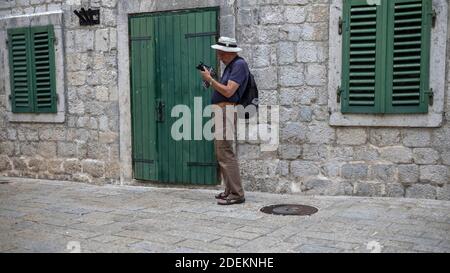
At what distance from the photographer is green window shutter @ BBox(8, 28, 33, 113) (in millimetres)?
7621

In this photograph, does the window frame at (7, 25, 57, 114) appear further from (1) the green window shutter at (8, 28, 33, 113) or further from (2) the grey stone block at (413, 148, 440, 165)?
(2) the grey stone block at (413, 148, 440, 165)

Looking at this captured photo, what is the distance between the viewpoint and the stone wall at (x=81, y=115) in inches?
277

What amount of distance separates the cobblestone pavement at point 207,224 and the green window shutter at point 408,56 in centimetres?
113

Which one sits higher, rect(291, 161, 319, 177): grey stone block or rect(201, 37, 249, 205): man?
rect(201, 37, 249, 205): man

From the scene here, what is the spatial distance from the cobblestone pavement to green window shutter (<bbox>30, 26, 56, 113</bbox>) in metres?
1.73

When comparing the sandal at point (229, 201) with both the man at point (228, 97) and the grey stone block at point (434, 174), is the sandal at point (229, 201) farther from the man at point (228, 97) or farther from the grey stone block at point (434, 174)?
the grey stone block at point (434, 174)

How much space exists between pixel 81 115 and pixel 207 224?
3476 millimetres

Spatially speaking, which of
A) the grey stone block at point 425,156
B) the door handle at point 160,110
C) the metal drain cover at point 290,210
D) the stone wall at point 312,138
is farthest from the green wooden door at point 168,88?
the grey stone block at point 425,156

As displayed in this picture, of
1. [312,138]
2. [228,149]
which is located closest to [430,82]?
[312,138]

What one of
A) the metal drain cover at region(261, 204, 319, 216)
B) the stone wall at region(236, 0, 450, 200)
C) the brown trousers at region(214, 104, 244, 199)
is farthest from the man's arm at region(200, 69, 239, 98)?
the metal drain cover at region(261, 204, 319, 216)

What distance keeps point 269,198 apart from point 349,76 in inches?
67.9

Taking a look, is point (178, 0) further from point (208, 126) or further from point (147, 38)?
point (208, 126)

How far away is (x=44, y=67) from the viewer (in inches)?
295

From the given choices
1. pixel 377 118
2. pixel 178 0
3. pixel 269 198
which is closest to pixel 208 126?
pixel 269 198
